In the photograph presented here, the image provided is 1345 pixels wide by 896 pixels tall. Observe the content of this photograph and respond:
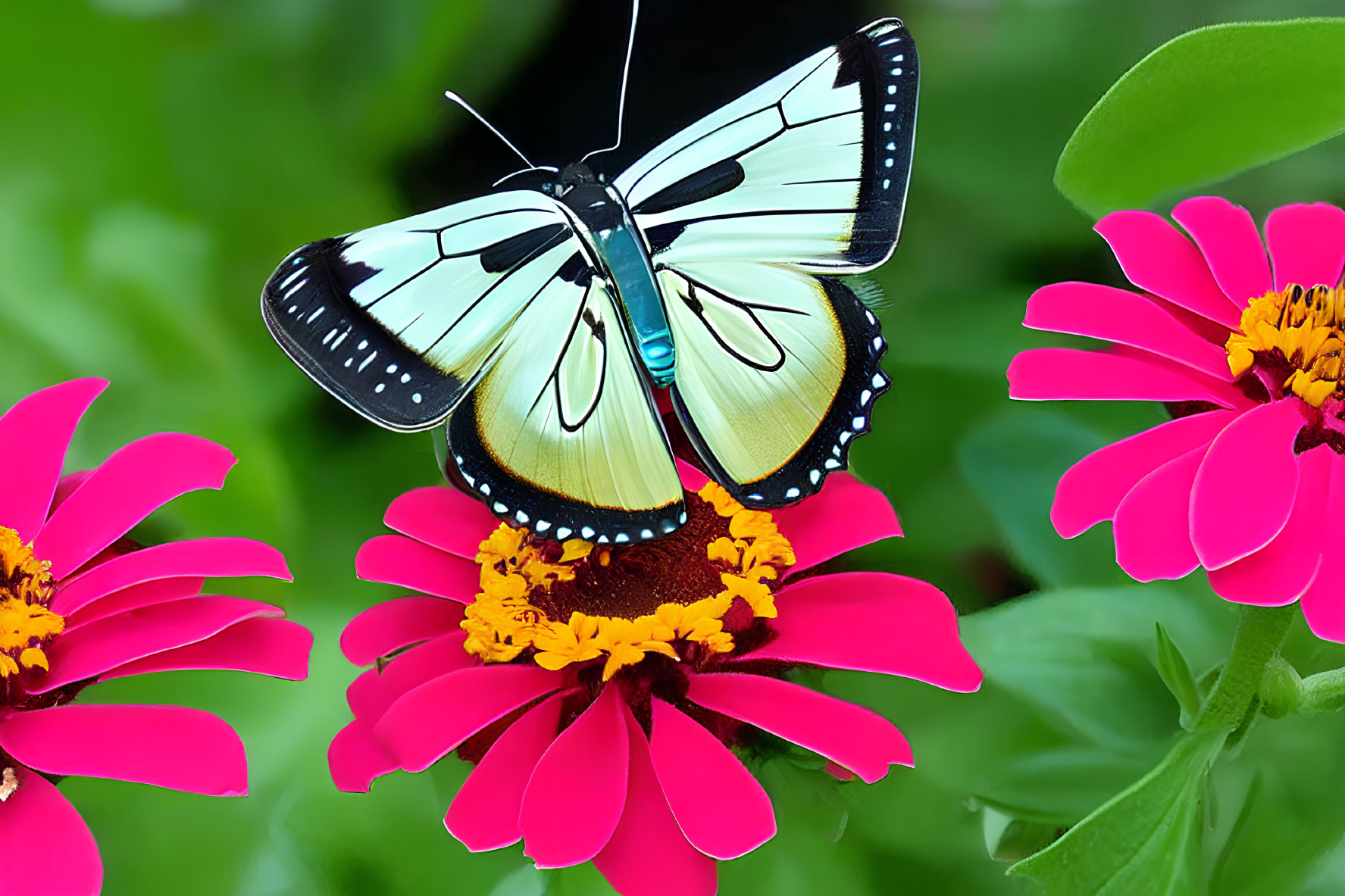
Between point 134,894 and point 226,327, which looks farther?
point 226,327

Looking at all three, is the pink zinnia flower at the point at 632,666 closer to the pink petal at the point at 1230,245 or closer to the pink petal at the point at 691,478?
the pink petal at the point at 691,478

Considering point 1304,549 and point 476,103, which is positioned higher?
point 476,103

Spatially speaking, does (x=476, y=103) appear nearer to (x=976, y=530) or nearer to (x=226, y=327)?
(x=226, y=327)

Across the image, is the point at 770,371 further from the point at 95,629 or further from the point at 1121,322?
the point at 95,629

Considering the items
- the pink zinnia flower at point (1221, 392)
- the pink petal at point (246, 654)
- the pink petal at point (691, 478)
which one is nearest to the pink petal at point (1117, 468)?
the pink zinnia flower at point (1221, 392)

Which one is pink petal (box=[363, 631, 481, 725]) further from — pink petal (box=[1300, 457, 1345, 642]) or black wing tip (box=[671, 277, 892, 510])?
pink petal (box=[1300, 457, 1345, 642])

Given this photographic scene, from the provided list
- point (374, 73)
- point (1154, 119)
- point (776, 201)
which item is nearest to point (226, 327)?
point (374, 73)
